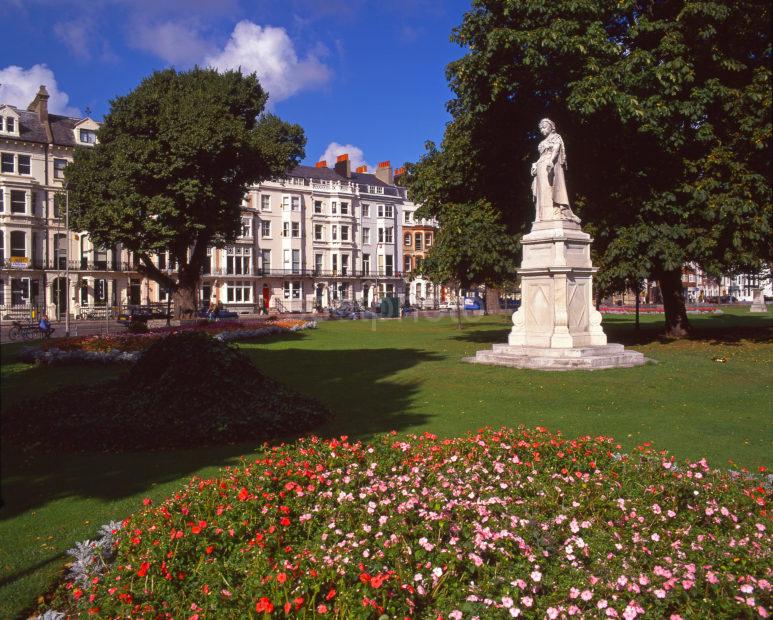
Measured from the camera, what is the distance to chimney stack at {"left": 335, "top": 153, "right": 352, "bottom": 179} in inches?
3487

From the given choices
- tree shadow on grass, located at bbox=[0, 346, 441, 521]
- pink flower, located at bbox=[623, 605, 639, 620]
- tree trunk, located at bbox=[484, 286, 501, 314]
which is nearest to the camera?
pink flower, located at bbox=[623, 605, 639, 620]

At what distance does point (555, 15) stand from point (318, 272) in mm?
65250

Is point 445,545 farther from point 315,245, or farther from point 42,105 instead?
point 315,245

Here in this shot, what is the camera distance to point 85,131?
2462 inches

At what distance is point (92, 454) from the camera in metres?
8.45

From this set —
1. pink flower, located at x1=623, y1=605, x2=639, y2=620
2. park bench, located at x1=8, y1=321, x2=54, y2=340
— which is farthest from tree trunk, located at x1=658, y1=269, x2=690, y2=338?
park bench, located at x1=8, y1=321, x2=54, y2=340

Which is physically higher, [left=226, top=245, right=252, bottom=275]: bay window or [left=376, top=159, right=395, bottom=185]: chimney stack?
[left=376, top=159, right=395, bottom=185]: chimney stack

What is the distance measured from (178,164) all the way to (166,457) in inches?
1227

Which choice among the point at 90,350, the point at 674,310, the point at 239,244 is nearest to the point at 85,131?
the point at 239,244

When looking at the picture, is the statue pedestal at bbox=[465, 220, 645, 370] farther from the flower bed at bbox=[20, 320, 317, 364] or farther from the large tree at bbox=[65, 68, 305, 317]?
the large tree at bbox=[65, 68, 305, 317]

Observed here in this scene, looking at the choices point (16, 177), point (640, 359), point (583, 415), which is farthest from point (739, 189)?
point (16, 177)

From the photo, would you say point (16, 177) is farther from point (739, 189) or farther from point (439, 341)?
point (739, 189)

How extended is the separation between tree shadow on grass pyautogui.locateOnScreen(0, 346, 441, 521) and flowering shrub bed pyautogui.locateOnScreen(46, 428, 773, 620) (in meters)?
1.68

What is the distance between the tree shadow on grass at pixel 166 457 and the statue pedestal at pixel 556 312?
348cm
